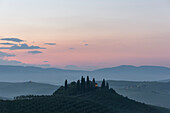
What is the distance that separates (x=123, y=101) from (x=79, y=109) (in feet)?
122

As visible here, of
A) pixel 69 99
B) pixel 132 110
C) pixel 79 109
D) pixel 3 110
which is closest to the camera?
pixel 3 110

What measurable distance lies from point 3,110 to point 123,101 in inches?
2182

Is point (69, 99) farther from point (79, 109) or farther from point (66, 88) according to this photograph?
point (66, 88)

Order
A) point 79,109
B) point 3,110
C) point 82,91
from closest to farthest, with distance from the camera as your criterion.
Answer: point 3,110, point 79,109, point 82,91

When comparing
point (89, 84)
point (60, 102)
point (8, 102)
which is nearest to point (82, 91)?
point (89, 84)

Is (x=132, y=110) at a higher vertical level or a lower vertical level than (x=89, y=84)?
lower

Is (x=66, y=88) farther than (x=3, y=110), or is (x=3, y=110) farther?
(x=66, y=88)

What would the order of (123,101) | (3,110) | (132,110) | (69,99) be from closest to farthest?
(3,110)
(69,99)
(132,110)
(123,101)

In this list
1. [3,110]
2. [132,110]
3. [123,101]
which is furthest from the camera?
[123,101]

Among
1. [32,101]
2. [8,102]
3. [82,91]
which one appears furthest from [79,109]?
[82,91]

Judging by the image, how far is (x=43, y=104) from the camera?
9169 centimetres

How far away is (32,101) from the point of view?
9362 centimetres

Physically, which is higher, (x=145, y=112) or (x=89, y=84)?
(x=89, y=84)

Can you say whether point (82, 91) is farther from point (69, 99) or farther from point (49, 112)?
point (49, 112)
